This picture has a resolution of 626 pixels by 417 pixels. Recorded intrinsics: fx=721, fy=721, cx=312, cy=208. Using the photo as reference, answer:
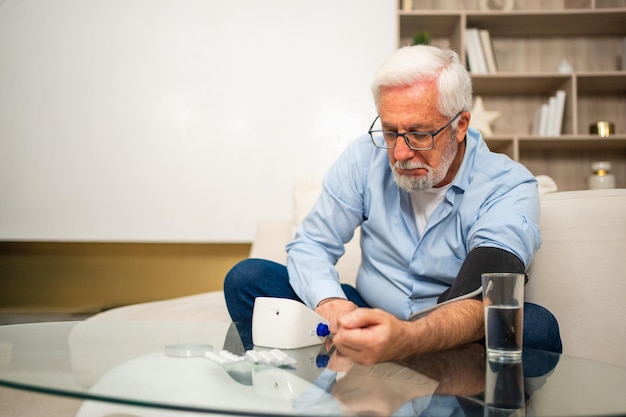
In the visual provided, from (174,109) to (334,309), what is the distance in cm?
234

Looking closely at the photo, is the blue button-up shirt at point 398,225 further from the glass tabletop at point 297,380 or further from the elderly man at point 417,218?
the glass tabletop at point 297,380

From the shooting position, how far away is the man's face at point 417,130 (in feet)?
4.49

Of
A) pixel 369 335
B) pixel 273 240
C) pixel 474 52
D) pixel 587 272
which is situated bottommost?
pixel 273 240

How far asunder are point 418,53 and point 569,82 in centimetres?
Result: 234

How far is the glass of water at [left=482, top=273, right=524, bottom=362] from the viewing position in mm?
935

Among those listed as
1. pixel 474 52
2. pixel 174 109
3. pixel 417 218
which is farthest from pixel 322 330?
pixel 474 52

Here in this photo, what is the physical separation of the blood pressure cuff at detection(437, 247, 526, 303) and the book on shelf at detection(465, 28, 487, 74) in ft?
7.99

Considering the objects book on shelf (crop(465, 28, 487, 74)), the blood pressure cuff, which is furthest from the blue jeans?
book on shelf (crop(465, 28, 487, 74))

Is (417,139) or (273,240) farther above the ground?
(417,139)

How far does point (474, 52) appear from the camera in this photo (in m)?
3.51

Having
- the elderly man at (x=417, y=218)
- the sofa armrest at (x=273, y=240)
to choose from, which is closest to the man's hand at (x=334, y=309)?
the elderly man at (x=417, y=218)

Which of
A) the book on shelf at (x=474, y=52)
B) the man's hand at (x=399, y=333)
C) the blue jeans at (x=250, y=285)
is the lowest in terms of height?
the blue jeans at (x=250, y=285)

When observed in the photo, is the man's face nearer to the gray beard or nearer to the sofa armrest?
the gray beard

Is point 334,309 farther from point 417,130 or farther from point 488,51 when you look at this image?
point 488,51
